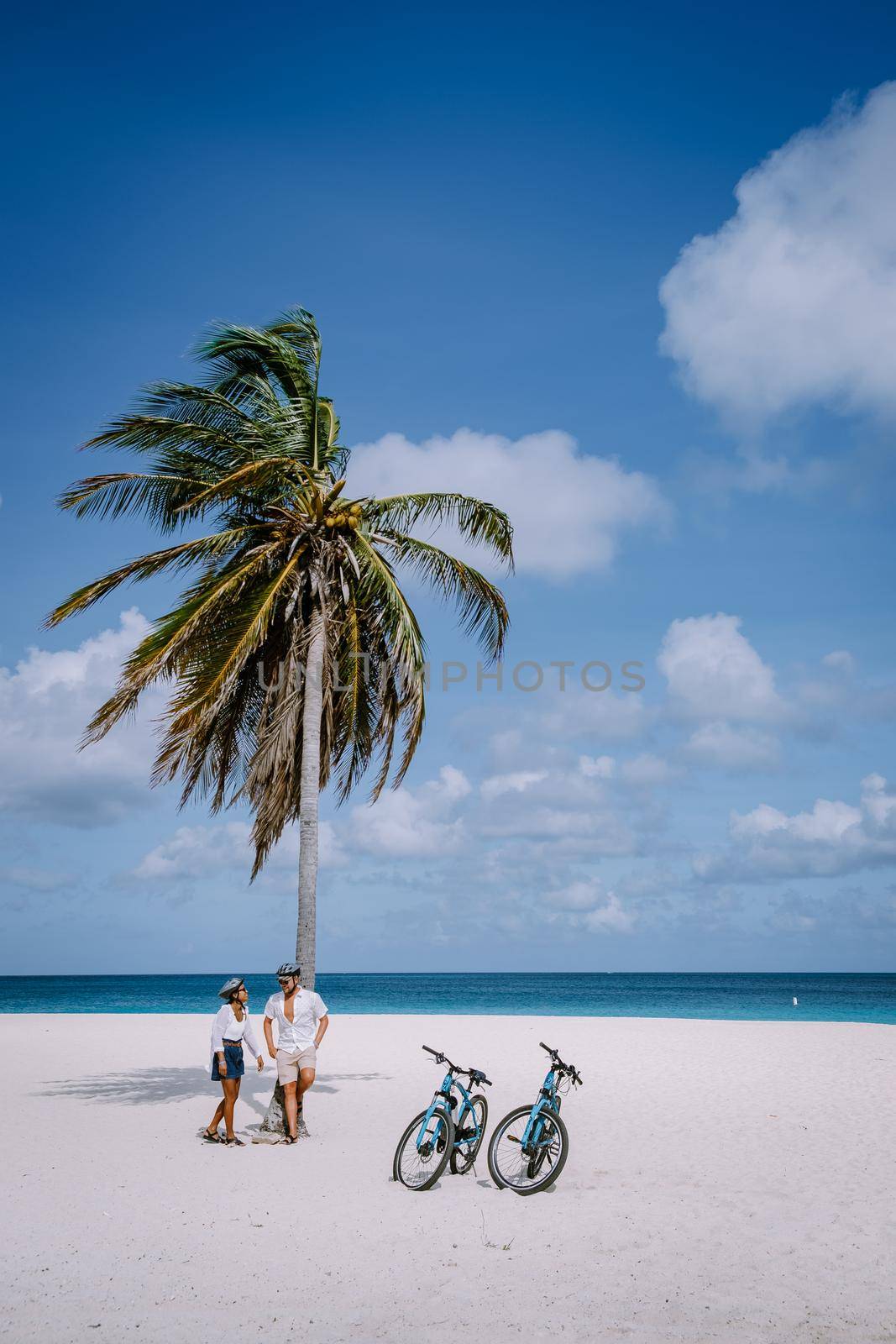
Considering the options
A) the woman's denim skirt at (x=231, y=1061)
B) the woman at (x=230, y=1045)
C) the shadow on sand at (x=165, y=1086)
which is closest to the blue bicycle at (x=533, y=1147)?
the woman at (x=230, y=1045)

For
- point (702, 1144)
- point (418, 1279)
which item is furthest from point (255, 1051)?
point (702, 1144)

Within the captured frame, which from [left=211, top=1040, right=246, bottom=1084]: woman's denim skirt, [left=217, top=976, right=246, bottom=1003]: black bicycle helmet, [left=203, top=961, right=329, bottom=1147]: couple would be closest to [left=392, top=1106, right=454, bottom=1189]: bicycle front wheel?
[left=203, top=961, right=329, bottom=1147]: couple

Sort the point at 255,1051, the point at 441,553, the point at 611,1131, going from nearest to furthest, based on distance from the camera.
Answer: the point at 255,1051 < the point at 611,1131 < the point at 441,553

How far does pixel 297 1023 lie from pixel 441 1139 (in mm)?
2044

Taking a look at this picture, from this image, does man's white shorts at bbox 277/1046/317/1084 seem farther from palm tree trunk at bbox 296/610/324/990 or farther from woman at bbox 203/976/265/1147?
palm tree trunk at bbox 296/610/324/990

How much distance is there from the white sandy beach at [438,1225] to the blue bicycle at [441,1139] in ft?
0.57

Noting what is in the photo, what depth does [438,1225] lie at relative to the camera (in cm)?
643

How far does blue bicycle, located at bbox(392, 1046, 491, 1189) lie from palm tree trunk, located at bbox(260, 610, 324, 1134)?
3.05 m

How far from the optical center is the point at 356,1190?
7410 millimetres

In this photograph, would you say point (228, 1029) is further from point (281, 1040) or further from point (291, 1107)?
point (291, 1107)

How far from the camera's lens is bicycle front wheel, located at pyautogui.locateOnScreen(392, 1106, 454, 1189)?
7234 millimetres

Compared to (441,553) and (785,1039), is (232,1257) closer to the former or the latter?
(441,553)

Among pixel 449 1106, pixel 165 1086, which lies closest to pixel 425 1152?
pixel 449 1106

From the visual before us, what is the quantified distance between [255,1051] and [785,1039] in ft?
55.9
